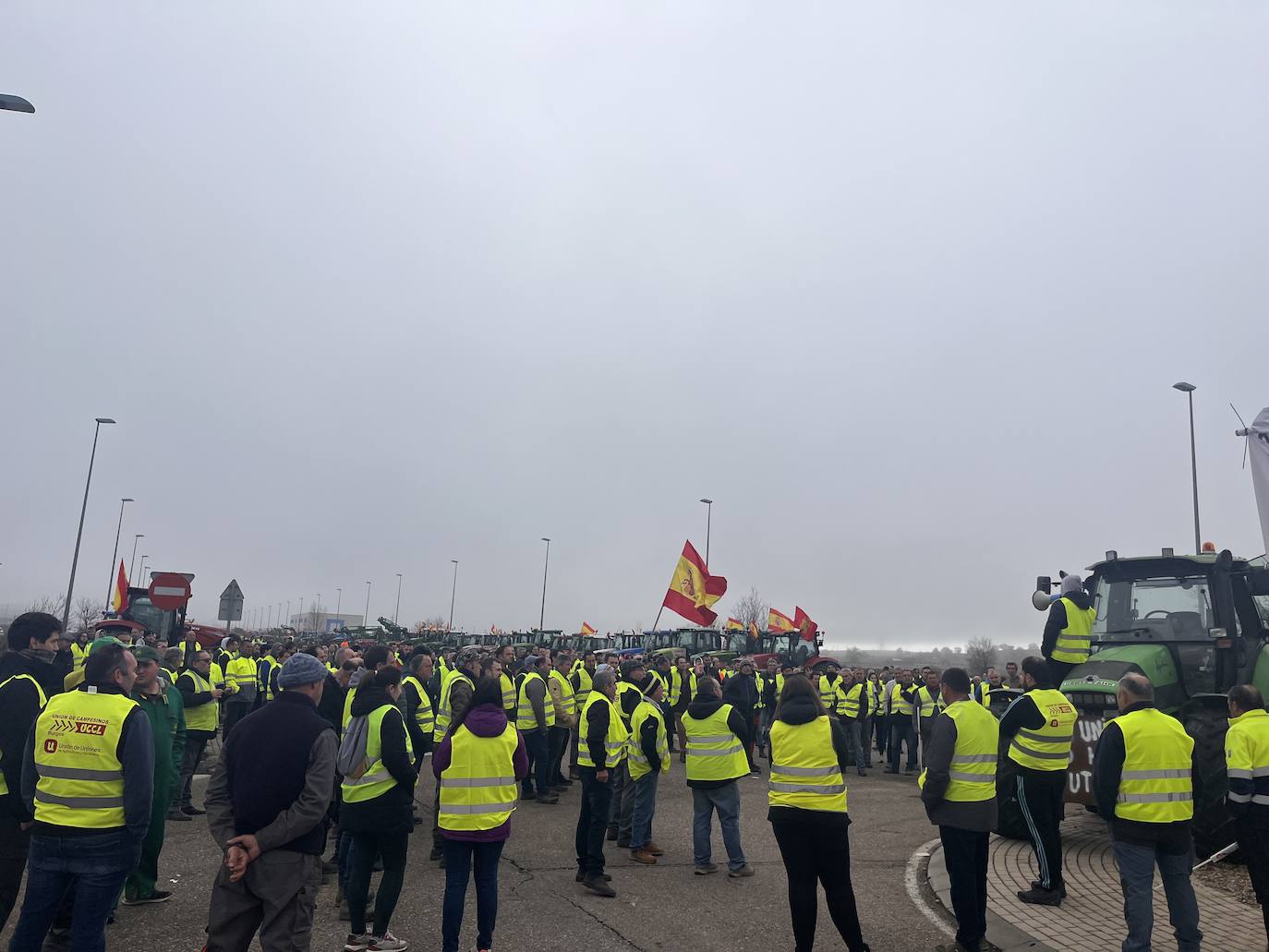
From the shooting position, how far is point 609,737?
849cm

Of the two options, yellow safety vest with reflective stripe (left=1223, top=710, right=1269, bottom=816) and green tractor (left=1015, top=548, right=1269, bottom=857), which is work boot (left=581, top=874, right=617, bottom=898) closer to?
green tractor (left=1015, top=548, right=1269, bottom=857)

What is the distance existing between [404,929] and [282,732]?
2.91 m

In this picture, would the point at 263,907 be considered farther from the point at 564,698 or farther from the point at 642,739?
the point at 564,698

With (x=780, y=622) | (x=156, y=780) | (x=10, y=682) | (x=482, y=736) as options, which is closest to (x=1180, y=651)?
(x=482, y=736)

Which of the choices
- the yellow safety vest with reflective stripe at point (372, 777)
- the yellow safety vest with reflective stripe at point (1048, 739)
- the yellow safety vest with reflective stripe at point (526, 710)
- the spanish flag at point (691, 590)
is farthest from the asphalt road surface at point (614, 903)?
the spanish flag at point (691, 590)

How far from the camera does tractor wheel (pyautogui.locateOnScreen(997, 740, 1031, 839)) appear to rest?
8.73 m

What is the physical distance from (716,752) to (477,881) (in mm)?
3194

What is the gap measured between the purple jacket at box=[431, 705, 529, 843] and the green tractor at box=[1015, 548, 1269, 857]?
5247mm

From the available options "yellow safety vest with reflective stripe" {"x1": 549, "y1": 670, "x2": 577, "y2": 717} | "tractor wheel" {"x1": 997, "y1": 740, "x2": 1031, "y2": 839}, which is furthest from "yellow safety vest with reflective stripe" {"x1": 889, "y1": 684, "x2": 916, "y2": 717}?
"tractor wheel" {"x1": 997, "y1": 740, "x2": 1031, "y2": 839}

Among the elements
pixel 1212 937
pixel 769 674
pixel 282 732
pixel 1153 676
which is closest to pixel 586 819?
pixel 282 732

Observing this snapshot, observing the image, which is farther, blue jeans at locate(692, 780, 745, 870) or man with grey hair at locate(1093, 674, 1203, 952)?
blue jeans at locate(692, 780, 745, 870)

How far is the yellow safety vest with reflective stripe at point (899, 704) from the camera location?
1675 cm

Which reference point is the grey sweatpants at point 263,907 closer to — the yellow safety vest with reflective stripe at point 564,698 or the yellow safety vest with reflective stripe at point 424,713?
the yellow safety vest with reflective stripe at point 424,713

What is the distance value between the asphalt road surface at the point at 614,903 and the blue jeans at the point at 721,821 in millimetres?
216
